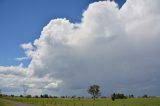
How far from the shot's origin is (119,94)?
602ft
